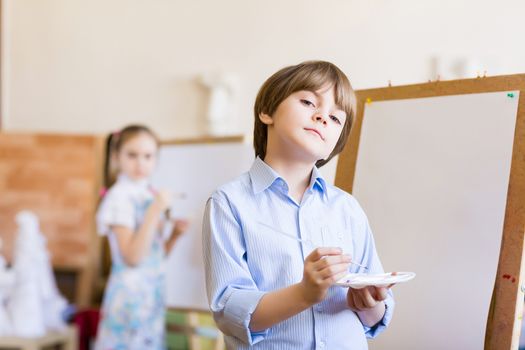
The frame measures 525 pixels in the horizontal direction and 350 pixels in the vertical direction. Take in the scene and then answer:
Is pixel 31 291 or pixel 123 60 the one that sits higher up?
pixel 123 60

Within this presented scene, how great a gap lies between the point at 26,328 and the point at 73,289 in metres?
0.67

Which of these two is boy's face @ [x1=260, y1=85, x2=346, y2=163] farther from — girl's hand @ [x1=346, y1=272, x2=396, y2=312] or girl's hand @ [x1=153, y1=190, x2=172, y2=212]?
girl's hand @ [x1=153, y1=190, x2=172, y2=212]

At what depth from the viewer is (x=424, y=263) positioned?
94 centimetres

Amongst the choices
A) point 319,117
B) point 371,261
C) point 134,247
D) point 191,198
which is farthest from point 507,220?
point 191,198

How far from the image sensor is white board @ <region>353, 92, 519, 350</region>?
922mm

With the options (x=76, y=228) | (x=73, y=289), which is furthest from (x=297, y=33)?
(x=73, y=289)

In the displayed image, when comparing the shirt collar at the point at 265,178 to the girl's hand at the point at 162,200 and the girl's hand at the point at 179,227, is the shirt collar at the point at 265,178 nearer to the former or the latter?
the girl's hand at the point at 162,200

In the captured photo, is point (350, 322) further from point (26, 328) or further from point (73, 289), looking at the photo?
point (73, 289)

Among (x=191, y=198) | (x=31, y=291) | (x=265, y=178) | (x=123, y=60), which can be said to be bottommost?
(x=31, y=291)

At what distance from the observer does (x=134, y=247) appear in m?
2.01

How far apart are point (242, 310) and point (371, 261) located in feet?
0.65

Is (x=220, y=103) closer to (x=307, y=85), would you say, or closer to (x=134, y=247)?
(x=134, y=247)

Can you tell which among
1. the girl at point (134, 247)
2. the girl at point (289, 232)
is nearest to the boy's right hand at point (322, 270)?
the girl at point (289, 232)

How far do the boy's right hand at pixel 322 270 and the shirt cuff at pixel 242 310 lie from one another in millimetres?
70
